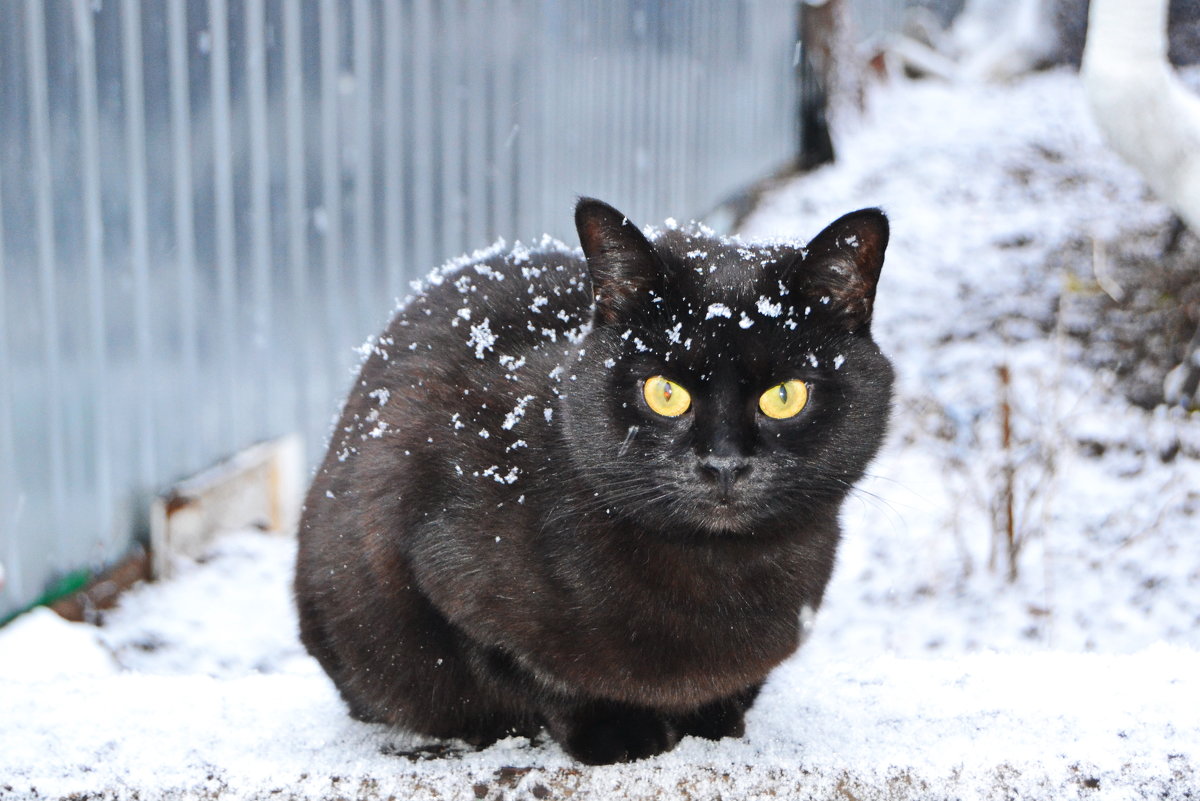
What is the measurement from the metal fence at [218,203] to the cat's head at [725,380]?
1.69 meters

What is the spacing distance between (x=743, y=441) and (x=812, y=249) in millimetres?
305

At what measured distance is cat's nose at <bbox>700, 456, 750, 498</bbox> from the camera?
1491 millimetres

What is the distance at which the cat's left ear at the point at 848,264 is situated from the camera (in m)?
1.60

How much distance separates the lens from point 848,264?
1.63 m

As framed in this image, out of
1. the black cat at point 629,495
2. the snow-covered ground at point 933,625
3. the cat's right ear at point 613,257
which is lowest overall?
the snow-covered ground at point 933,625

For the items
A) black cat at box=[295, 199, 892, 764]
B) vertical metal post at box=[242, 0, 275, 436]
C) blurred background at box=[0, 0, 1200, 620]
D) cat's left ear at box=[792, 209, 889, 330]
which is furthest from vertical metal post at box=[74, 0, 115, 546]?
cat's left ear at box=[792, 209, 889, 330]

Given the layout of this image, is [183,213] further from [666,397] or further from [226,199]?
[666,397]

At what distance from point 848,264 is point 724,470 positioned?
0.38 meters

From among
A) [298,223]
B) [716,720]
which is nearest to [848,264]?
[716,720]

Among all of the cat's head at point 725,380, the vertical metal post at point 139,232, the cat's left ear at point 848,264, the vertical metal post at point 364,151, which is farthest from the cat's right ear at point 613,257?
the vertical metal post at point 364,151

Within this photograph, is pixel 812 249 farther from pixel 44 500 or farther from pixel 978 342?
pixel 978 342

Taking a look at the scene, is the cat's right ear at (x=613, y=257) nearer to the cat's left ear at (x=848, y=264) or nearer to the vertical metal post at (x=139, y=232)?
the cat's left ear at (x=848, y=264)

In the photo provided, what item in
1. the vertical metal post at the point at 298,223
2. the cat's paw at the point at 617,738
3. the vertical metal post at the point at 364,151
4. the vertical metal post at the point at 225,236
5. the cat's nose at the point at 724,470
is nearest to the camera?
the cat's nose at the point at 724,470

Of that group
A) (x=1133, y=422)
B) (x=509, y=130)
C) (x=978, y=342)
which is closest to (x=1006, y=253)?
(x=978, y=342)
